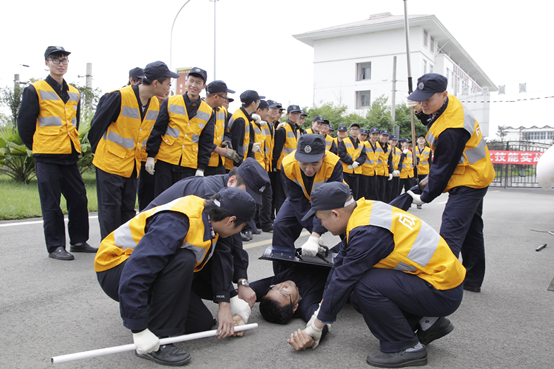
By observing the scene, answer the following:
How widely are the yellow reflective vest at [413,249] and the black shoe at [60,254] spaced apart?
3241 mm

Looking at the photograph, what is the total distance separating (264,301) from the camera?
122 inches

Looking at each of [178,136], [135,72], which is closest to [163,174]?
[178,136]

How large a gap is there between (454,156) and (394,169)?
8.99 meters

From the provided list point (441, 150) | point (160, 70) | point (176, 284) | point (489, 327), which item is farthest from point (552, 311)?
point (160, 70)

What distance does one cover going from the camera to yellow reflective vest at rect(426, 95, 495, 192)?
→ 3.54m

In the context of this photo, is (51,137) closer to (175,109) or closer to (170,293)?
(175,109)

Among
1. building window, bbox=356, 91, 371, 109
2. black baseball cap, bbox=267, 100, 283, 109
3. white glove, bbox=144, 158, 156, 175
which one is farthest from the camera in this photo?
building window, bbox=356, 91, 371, 109

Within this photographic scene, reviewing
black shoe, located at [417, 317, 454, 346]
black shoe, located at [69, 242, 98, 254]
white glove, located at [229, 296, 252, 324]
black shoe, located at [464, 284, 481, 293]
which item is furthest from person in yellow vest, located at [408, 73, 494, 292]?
black shoe, located at [69, 242, 98, 254]

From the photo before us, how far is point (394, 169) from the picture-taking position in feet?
40.5

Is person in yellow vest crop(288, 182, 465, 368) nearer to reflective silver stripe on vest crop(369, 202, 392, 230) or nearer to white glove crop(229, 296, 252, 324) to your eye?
reflective silver stripe on vest crop(369, 202, 392, 230)

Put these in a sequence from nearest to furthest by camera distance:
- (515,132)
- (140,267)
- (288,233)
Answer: (140,267), (288,233), (515,132)

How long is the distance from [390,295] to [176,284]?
1.23m

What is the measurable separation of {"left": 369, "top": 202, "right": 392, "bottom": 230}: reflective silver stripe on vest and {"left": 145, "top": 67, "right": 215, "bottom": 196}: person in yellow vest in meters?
3.03

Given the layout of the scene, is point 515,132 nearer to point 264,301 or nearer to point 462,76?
point 462,76
